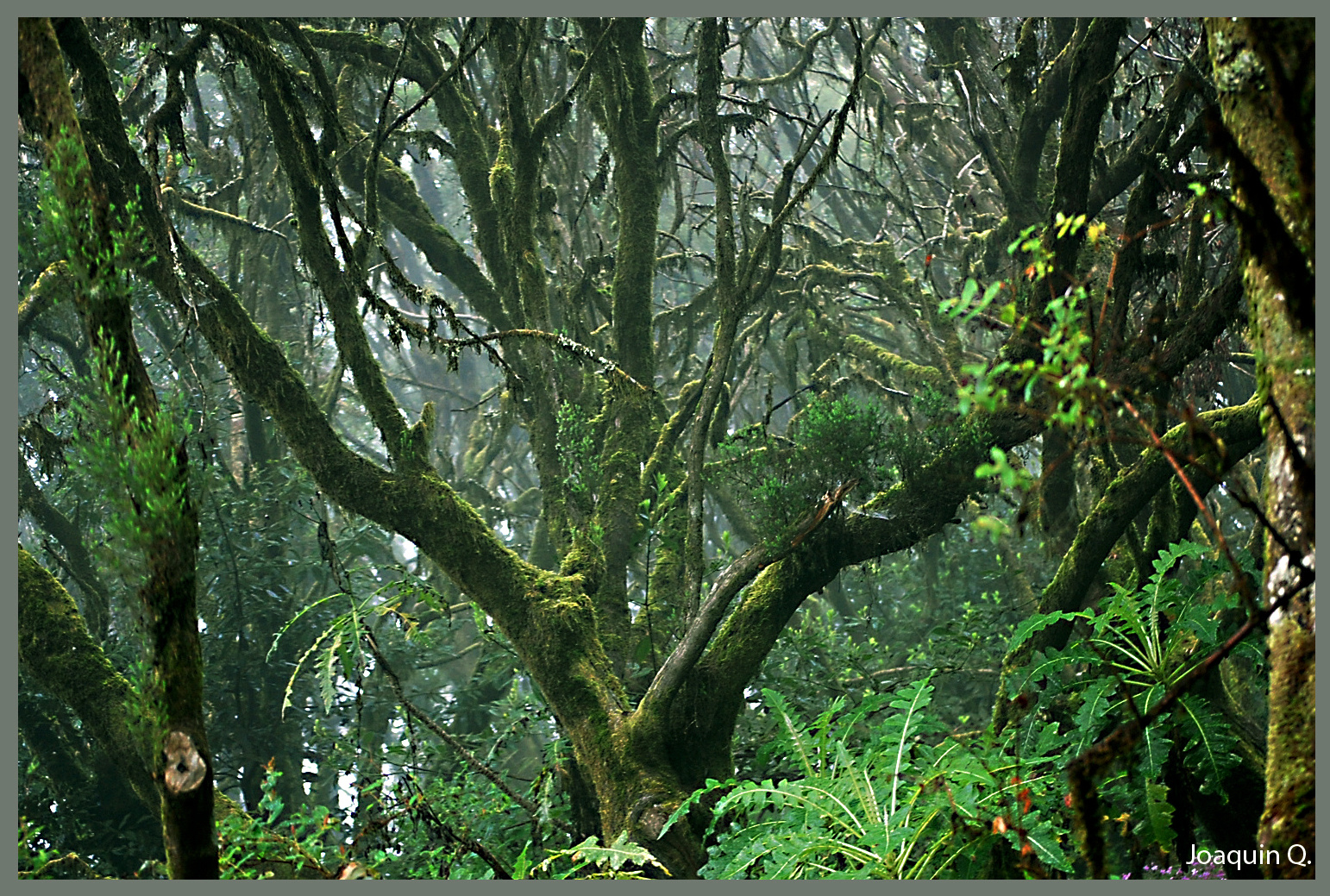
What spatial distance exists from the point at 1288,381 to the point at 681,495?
4.74 m

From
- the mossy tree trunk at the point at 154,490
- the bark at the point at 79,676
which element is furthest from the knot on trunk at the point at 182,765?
the bark at the point at 79,676

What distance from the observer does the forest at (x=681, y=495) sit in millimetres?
3037

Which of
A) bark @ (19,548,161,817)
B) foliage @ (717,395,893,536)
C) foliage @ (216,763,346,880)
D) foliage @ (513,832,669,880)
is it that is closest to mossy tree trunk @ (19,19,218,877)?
foliage @ (216,763,346,880)

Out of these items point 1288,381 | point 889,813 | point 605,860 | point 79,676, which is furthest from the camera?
point 79,676

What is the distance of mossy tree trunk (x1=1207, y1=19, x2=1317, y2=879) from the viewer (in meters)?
2.28

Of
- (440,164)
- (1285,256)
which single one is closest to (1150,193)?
(1285,256)

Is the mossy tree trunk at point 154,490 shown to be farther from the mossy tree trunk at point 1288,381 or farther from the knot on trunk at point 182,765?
the mossy tree trunk at point 1288,381

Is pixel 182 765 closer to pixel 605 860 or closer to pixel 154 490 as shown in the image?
pixel 154 490

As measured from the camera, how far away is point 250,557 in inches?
365

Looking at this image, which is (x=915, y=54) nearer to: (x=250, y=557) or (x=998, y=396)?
(x=250, y=557)

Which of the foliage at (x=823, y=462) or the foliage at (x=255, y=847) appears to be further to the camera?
the foliage at (x=823, y=462)

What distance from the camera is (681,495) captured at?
22.7 ft

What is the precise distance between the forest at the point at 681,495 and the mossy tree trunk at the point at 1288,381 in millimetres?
12

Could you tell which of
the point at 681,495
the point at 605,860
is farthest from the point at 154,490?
the point at 681,495
